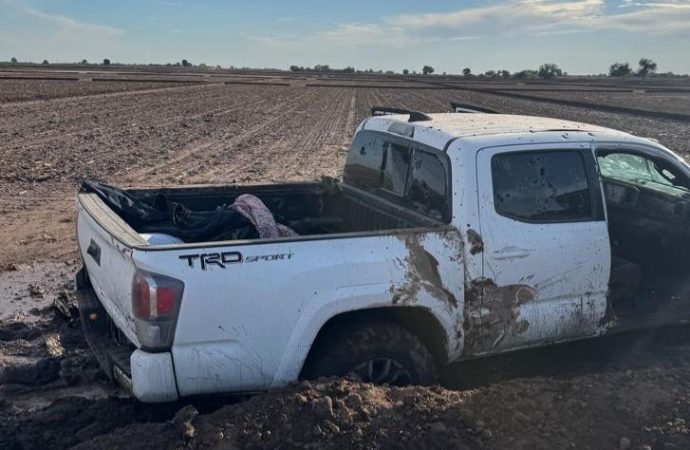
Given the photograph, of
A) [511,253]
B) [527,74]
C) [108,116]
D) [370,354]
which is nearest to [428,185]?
[511,253]

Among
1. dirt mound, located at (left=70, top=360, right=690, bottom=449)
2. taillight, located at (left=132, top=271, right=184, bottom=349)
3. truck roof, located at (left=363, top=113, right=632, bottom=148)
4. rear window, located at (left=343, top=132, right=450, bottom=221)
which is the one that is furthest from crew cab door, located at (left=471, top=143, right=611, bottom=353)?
taillight, located at (left=132, top=271, right=184, bottom=349)

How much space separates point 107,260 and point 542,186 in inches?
112

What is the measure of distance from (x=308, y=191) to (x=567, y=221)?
2428mm

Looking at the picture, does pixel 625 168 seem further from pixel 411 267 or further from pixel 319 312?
pixel 319 312

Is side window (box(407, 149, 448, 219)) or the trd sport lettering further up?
side window (box(407, 149, 448, 219))

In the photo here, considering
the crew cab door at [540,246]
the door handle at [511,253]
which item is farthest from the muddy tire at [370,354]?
the door handle at [511,253]

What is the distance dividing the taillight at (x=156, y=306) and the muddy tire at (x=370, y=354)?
889 millimetres

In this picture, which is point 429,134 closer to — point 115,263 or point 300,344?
point 300,344

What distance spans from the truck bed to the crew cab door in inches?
29.9

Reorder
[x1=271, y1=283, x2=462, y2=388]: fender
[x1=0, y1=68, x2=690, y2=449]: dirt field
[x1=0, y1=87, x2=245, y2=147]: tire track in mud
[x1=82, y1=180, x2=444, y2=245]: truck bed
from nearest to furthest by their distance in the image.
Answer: [x1=0, y1=68, x2=690, y2=449]: dirt field < [x1=271, y1=283, x2=462, y2=388]: fender < [x1=82, y1=180, x2=444, y2=245]: truck bed < [x1=0, y1=87, x2=245, y2=147]: tire track in mud

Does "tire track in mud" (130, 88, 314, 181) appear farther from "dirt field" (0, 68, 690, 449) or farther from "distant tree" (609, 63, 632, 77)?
"distant tree" (609, 63, 632, 77)

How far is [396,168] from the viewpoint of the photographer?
5.44 m

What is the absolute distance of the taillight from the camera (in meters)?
3.69

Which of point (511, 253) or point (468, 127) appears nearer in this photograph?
point (511, 253)
